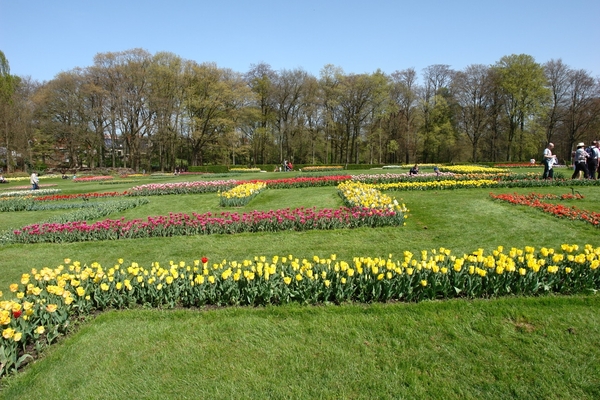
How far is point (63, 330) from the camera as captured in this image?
3709 millimetres

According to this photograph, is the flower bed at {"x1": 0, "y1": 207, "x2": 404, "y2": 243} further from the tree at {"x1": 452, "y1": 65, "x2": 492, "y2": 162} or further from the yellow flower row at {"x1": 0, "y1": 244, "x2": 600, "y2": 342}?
the tree at {"x1": 452, "y1": 65, "x2": 492, "y2": 162}

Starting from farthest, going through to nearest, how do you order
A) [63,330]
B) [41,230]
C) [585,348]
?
[41,230] → [63,330] → [585,348]

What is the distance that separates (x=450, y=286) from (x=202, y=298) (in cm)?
295

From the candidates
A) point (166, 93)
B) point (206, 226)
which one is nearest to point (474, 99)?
point (166, 93)

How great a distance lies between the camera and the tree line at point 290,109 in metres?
40.8

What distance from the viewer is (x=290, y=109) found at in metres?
50.5

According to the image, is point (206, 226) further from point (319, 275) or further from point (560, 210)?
point (560, 210)

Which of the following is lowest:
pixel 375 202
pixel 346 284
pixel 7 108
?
pixel 346 284

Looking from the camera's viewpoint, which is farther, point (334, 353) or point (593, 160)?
point (593, 160)

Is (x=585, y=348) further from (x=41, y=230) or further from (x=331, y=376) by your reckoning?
(x=41, y=230)

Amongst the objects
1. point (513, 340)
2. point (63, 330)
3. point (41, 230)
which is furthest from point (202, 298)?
point (41, 230)

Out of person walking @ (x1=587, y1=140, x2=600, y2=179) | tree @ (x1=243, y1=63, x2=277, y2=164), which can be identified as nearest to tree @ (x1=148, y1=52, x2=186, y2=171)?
tree @ (x1=243, y1=63, x2=277, y2=164)

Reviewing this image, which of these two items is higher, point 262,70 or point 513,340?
point 262,70

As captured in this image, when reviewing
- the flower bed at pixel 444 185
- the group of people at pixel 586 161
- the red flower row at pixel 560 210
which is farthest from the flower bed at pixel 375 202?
the group of people at pixel 586 161
